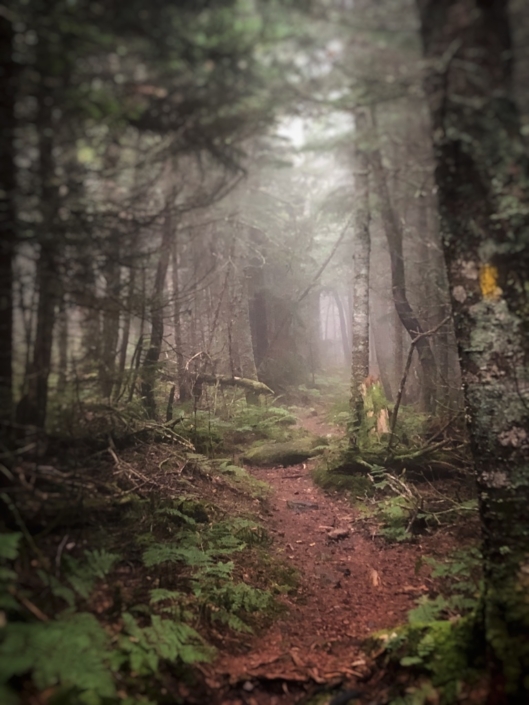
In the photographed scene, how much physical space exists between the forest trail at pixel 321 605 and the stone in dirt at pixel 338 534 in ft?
0.06

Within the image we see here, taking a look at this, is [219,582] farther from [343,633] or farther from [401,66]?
[401,66]

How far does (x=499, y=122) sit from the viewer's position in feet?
10.7

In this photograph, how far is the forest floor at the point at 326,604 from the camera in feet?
12.6

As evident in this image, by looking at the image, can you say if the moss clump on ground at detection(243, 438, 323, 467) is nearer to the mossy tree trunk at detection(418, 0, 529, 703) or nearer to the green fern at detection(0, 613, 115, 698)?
the mossy tree trunk at detection(418, 0, 529, 703)

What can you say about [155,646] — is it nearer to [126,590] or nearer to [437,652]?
[126,590]

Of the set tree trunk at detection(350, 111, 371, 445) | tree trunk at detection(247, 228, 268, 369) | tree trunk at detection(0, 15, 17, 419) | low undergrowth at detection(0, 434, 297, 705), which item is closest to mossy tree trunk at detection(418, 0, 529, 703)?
low undergrowth at detection(0, 434, 297, 705)

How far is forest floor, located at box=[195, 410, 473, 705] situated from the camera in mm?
3850

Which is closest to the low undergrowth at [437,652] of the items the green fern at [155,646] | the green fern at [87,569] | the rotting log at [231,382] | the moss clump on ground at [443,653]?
the moss clump on ground at [443,653]

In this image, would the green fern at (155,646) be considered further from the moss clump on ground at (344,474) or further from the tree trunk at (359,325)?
the tree trunk at (359,325)

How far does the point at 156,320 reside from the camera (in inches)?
233

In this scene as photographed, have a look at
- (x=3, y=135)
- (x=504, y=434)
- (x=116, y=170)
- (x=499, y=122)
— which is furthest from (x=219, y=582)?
(x=499, y=122)

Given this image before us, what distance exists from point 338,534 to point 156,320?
16.0 ft

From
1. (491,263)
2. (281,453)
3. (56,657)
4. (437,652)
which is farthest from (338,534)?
(491,263)

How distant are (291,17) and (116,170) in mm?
1932
